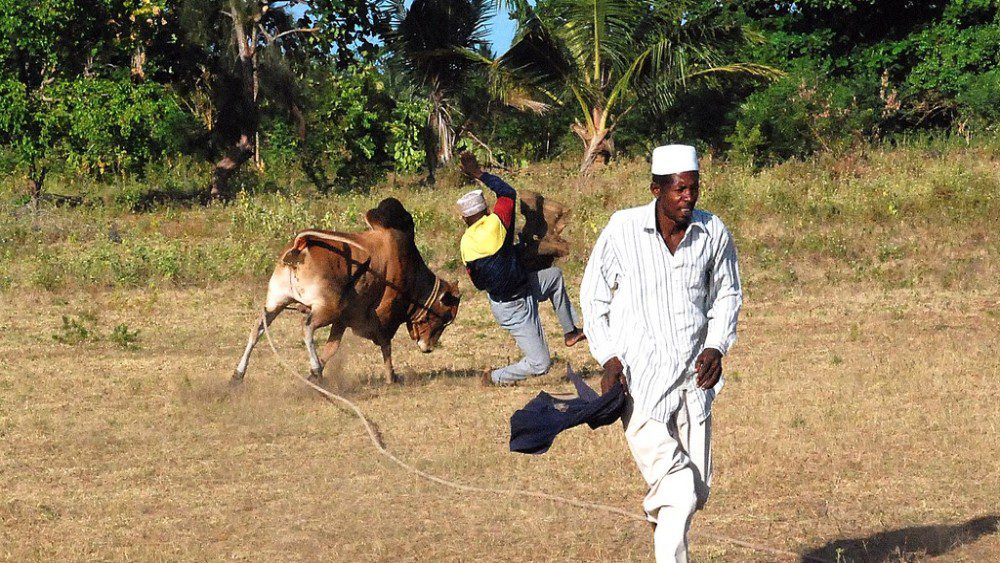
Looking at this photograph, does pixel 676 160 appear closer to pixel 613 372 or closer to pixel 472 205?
pixel 613 372

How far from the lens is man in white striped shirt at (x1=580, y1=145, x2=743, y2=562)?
476 centimetres

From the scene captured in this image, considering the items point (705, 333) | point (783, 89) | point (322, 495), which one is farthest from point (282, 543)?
point (783, 89)

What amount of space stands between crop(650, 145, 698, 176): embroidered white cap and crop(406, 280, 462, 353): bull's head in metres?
6.36

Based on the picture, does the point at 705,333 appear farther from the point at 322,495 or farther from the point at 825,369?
the point at 825,369

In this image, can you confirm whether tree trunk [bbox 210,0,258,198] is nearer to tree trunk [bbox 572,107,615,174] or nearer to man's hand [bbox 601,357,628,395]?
tree trunk [bbox 572,107,615,174]

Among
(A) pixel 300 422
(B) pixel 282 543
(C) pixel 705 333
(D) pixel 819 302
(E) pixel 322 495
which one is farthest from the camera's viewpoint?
(D) pixel 819 302

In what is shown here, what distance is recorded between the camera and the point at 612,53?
67.8ft

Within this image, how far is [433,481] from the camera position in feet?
24.4

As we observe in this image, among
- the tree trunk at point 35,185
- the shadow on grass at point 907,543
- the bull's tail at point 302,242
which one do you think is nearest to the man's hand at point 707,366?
the shadow on grass at point 907,543

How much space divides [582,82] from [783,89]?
340 cm

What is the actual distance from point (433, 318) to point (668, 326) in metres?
6.35

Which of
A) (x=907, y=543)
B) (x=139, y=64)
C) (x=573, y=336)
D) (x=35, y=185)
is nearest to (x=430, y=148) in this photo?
(x=139, y=64)

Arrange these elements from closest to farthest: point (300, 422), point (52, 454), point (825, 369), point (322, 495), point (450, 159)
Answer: point (322, 495)
point (52, 454)
point (300, 422)
point (825, 369)
point (450, 159)

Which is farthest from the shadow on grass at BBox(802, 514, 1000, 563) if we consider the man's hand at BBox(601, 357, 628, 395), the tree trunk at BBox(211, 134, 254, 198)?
the tree trunk at BBox(211, 134, 254, 198)
